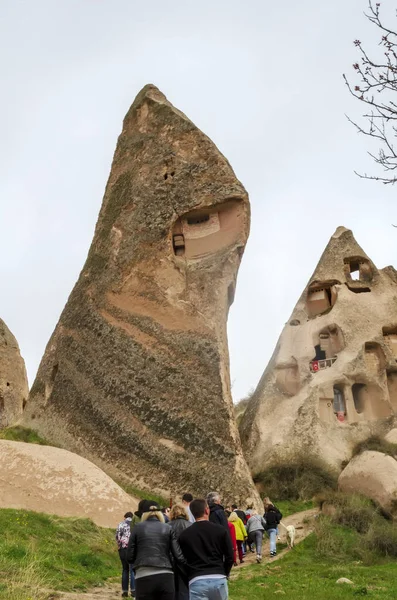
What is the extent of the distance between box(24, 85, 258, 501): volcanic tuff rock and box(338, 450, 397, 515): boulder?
2109mm

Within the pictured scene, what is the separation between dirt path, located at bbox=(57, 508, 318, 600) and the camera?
6578 mm

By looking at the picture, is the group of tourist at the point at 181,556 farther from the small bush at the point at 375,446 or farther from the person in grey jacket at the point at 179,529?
the small bush at the point at 375,446

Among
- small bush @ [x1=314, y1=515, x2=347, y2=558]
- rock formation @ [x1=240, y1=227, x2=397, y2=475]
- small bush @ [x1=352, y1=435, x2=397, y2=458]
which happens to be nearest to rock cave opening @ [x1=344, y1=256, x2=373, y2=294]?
rock formation @ [x1=240, y1=227, x2=397, y2=475]

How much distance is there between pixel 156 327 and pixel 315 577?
288 inches

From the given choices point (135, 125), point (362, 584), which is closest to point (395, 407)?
point (135, 125)

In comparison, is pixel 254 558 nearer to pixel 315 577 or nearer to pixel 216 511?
pixel 315 577

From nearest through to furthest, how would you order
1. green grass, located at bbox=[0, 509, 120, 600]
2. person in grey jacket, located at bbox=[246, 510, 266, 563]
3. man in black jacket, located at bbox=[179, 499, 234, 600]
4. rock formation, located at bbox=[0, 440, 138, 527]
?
man in black jacket, located at bbox=[179, 499, 234, 600] → green grass, located at bbox=[0, 509, 120, 600] → rock formation, located at bbox=[0, 440, 138, 527] → person in grey jacket, located at bbox=[246, 510, 266, 563]

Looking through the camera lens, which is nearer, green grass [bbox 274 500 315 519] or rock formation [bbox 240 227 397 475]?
green grass [bbox 274 500 315 519]

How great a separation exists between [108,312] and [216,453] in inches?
166

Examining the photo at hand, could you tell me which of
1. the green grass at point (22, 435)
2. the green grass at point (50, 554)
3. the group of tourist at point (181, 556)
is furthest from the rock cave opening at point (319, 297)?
the group of tourist at point (181, 556)

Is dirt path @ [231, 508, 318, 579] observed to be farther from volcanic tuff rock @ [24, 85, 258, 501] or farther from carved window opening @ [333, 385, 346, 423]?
carved window opening @ [333, 385, 346, 423]

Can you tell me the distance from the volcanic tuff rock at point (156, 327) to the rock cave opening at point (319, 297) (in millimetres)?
6269

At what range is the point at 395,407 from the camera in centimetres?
2006

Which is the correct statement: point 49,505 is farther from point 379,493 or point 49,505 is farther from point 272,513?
point 379,493
